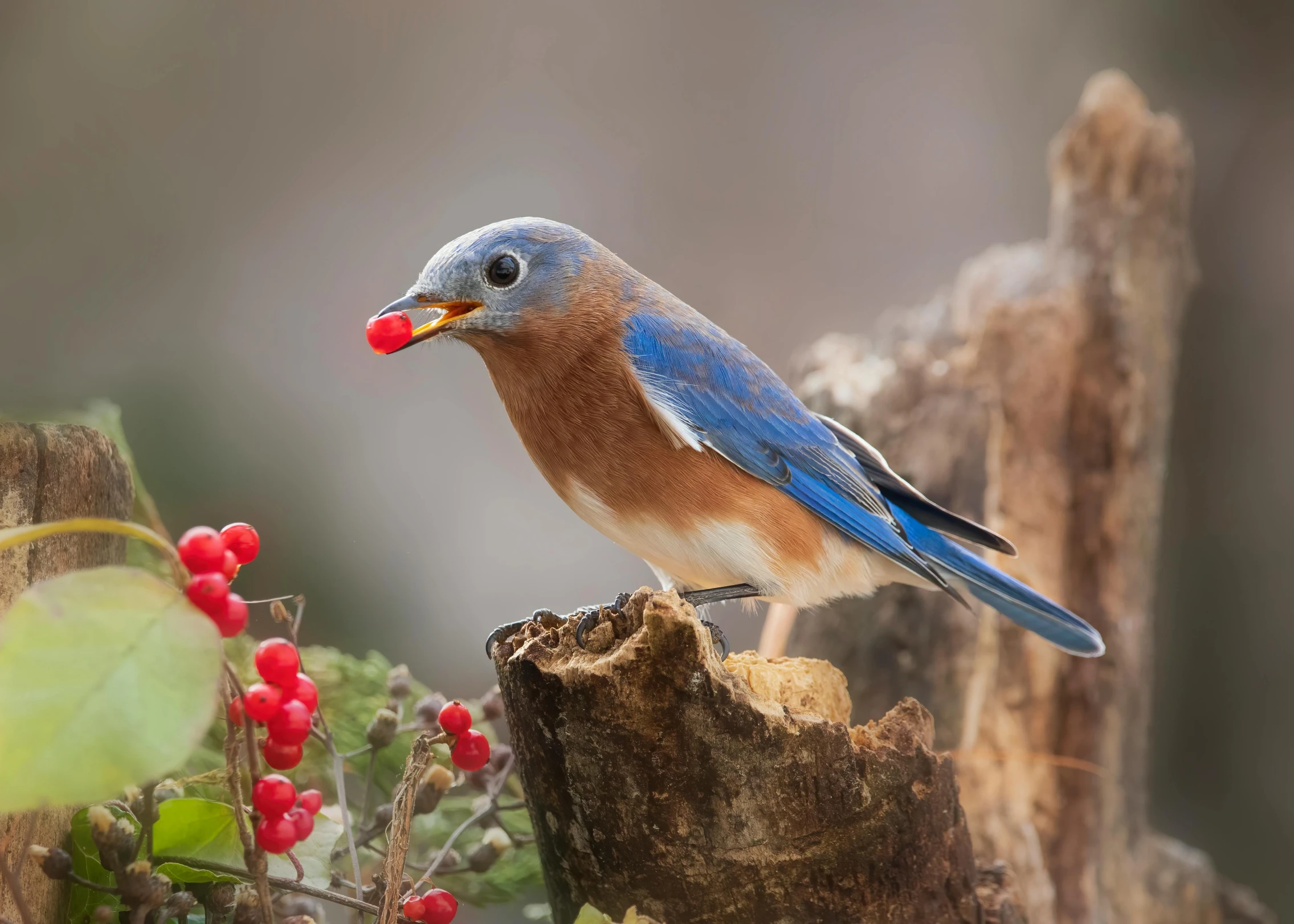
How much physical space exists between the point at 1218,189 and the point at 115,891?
3.51m

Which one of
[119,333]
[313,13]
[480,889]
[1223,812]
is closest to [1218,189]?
[1223,812]

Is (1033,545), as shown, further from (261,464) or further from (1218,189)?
(261,464)

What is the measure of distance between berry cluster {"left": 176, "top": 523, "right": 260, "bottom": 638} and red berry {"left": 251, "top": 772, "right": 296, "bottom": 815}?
0.69 feet

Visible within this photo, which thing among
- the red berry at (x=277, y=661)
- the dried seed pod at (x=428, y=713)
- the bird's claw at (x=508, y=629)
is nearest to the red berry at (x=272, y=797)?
the red berry at (x=277, y=661)

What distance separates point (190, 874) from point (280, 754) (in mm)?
191

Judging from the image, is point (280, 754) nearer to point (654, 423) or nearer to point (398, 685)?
point (398, 685)

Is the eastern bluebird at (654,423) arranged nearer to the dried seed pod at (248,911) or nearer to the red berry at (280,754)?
the red berry at (280,754)

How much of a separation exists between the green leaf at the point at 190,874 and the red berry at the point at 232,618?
354 millimetres

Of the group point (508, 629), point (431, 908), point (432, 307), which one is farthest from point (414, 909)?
point (432, 307)

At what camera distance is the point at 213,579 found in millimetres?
756

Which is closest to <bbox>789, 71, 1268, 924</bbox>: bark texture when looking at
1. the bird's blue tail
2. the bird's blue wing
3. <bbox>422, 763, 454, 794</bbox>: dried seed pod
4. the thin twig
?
the bird's blue tail

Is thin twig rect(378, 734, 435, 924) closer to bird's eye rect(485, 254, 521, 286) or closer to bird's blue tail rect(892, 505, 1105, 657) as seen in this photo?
bird's eye rect(485, 254, 521, 286)

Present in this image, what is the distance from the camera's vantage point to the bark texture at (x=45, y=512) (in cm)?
98

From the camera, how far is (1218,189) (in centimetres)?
310
